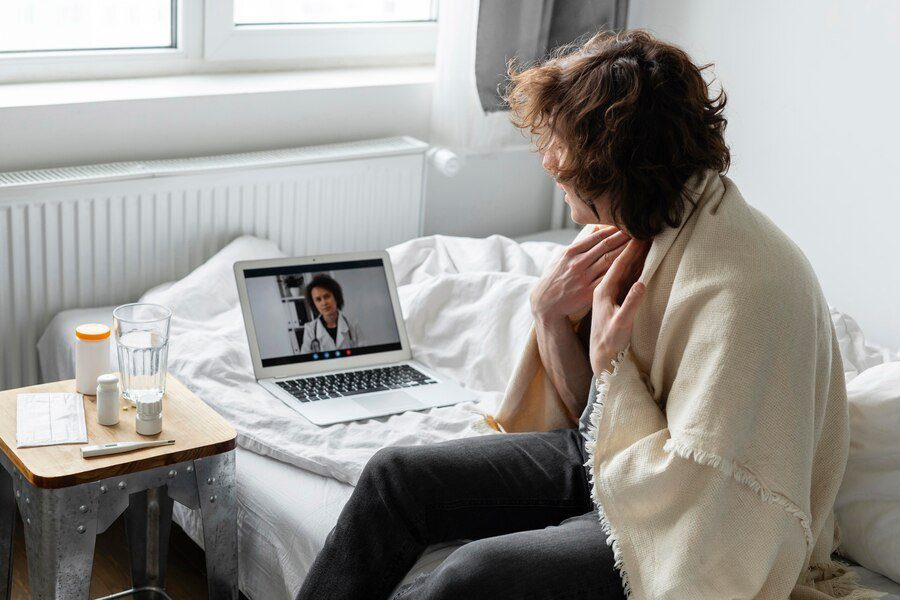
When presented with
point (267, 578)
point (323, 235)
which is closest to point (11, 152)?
point (323, 235)

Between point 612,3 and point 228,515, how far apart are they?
1.73 metres

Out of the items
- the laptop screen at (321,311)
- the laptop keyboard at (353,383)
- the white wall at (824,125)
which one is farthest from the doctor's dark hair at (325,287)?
the white wall at (824,125)

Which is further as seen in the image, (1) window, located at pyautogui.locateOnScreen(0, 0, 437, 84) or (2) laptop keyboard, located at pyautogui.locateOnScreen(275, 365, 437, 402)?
(1) window, located at pyautogui.locateOnScreen(0, 0, 437, 84)

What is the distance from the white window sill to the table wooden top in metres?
0.84

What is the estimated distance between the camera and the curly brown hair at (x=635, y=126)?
4.47 feet

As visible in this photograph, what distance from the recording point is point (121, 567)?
6.63 ft

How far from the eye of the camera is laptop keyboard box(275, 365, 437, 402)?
1929 millimetres

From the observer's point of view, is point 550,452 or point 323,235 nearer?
point 550,452

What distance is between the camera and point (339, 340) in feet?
6.68

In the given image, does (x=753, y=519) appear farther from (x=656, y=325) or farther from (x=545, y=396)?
(x=545, y=396)

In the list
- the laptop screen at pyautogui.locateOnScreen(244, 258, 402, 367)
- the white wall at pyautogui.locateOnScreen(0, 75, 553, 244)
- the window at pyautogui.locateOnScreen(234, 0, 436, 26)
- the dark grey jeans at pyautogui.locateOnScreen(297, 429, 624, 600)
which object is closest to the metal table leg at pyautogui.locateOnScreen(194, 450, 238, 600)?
the dark grey jeans at pyautogui.locateOnScreen(297, 429, 624, 600)

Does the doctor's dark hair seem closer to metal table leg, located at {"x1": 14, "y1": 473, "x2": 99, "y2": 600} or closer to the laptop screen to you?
the laptop screen

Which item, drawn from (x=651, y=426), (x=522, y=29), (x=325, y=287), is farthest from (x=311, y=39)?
(x=651, y=426)

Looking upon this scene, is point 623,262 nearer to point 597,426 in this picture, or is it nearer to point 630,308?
point 630,308
